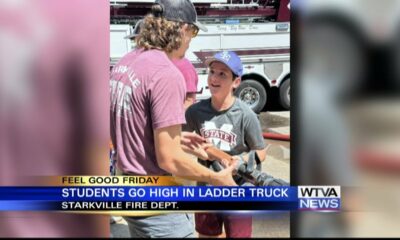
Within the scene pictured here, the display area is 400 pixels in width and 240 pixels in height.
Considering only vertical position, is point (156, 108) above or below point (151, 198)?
above

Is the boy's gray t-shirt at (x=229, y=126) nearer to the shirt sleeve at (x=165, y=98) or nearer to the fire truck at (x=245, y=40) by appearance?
the fire truck at (x=245, y=40)

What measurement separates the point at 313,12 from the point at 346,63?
0.37m

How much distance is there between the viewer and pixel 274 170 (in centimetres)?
255

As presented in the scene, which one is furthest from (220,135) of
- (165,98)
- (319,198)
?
(319,198)

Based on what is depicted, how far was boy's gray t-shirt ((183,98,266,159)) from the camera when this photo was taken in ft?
8.20

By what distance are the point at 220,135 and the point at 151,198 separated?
1.87 feet

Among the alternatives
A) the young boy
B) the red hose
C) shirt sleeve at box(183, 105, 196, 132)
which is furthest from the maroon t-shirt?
the red hose

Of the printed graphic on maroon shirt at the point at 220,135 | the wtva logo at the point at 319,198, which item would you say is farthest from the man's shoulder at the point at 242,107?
the wtva logo at the point at 319,198

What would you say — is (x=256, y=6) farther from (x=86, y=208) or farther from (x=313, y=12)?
(x=86, y=208)

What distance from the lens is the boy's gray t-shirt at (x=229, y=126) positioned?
2500mm

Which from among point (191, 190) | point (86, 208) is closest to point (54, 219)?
point (86, 208)

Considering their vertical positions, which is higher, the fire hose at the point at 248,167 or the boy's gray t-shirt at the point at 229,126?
the boy's gray t-shirt at the point at 229,126

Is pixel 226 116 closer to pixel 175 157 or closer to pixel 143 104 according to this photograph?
pixel 175 157

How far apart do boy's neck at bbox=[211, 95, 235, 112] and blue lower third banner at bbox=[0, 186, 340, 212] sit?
491 mm
